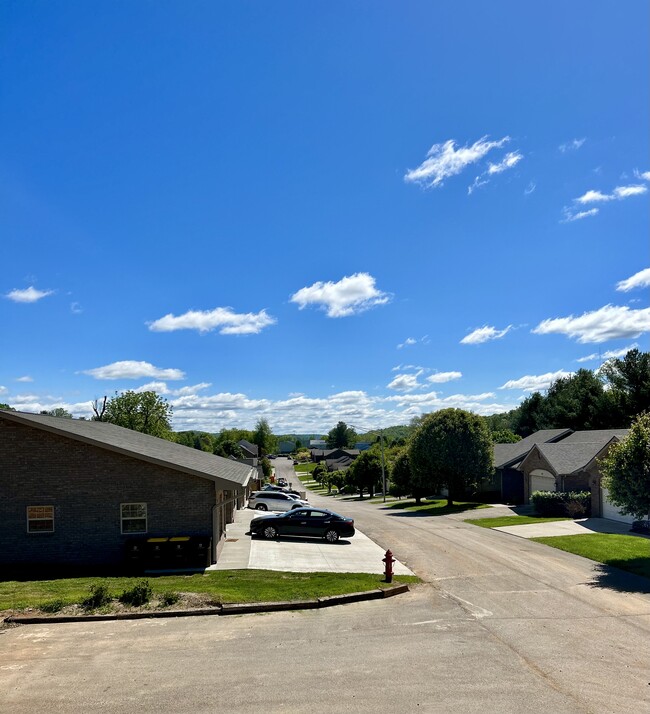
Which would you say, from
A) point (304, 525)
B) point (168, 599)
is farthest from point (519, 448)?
point (168, 599)

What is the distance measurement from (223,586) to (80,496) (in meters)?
6.48

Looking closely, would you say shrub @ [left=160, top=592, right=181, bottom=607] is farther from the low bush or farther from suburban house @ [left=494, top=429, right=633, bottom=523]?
the low bush

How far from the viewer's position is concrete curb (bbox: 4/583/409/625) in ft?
39.0

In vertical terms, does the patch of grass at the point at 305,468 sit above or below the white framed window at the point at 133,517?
below

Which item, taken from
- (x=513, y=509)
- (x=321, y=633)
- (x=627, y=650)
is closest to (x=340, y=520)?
(x=321, y=633)

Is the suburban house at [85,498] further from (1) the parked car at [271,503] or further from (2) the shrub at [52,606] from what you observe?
(1) the parked car at [271,503]

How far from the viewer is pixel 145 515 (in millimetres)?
18234

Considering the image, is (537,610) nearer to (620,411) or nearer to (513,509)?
(513,509)

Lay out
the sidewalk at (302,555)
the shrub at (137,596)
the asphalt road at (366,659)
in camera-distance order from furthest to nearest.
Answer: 1. the sidewalk at (302,555)
2. the shrub at (137,596)
3. the asphalt road at (366,659)

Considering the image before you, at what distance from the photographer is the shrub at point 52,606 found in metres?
12.3

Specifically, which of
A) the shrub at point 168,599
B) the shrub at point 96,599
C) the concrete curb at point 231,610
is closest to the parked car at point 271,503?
the concrete curb at point 231,610

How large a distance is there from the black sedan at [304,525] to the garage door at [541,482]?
63.6 feet

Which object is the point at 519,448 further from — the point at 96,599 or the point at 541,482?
the point at 96,599

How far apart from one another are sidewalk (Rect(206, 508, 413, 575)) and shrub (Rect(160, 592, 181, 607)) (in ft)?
12.7
